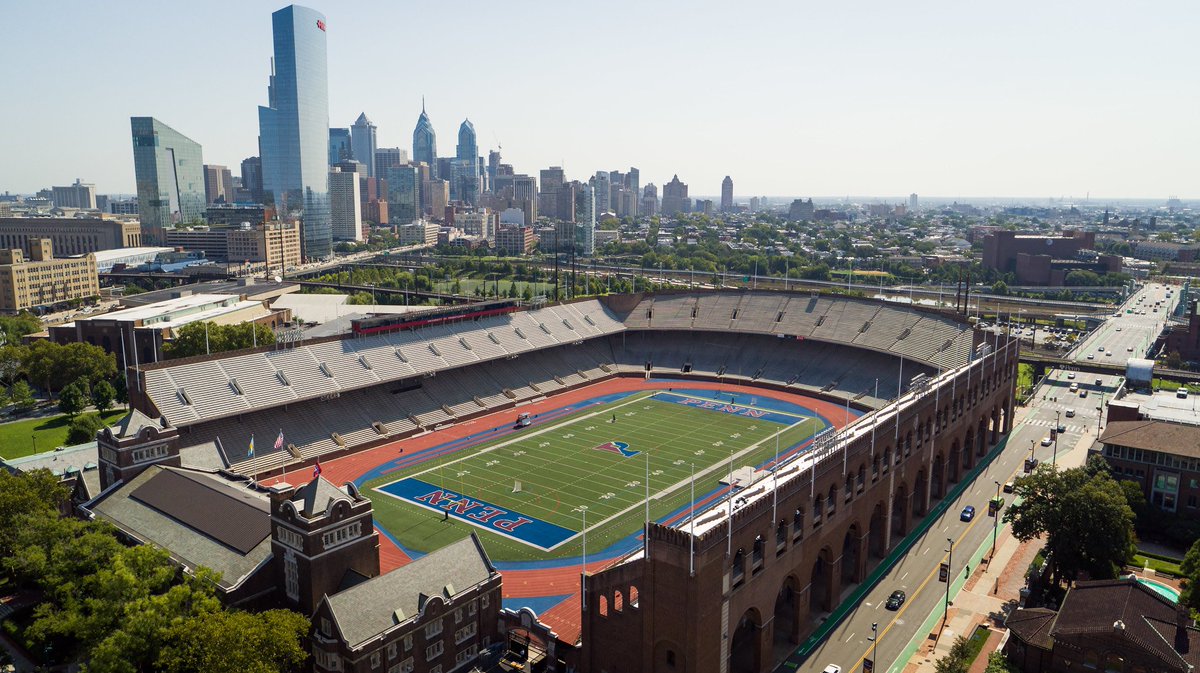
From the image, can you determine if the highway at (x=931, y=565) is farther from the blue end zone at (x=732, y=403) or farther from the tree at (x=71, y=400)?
the tree at (x=71, y=400)

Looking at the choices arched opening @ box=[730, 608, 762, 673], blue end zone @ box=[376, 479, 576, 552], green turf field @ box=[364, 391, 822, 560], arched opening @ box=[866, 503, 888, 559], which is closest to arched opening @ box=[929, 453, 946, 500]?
arched opening @ box=[866, 503, 888, 559]

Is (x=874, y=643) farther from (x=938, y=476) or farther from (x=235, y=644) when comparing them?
(x=235, y=644)

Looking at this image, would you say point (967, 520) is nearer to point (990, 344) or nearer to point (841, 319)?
point (990, 344)

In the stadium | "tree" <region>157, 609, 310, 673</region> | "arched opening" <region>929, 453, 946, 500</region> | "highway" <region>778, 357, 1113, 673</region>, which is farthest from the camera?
"arched opening" <region>929, 453, 946, 500</region>

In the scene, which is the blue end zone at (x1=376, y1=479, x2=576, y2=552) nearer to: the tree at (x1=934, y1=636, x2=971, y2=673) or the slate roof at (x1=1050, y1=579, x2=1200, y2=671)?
the tree at (x1=934, y1=636, x2=971, y2=673)

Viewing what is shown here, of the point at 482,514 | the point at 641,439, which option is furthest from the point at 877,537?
the point at 482,514

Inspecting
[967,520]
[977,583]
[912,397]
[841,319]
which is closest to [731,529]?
[977,583]

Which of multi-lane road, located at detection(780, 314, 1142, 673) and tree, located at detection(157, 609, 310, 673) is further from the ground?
tree, located at detection(157, 609, 310, 673)
